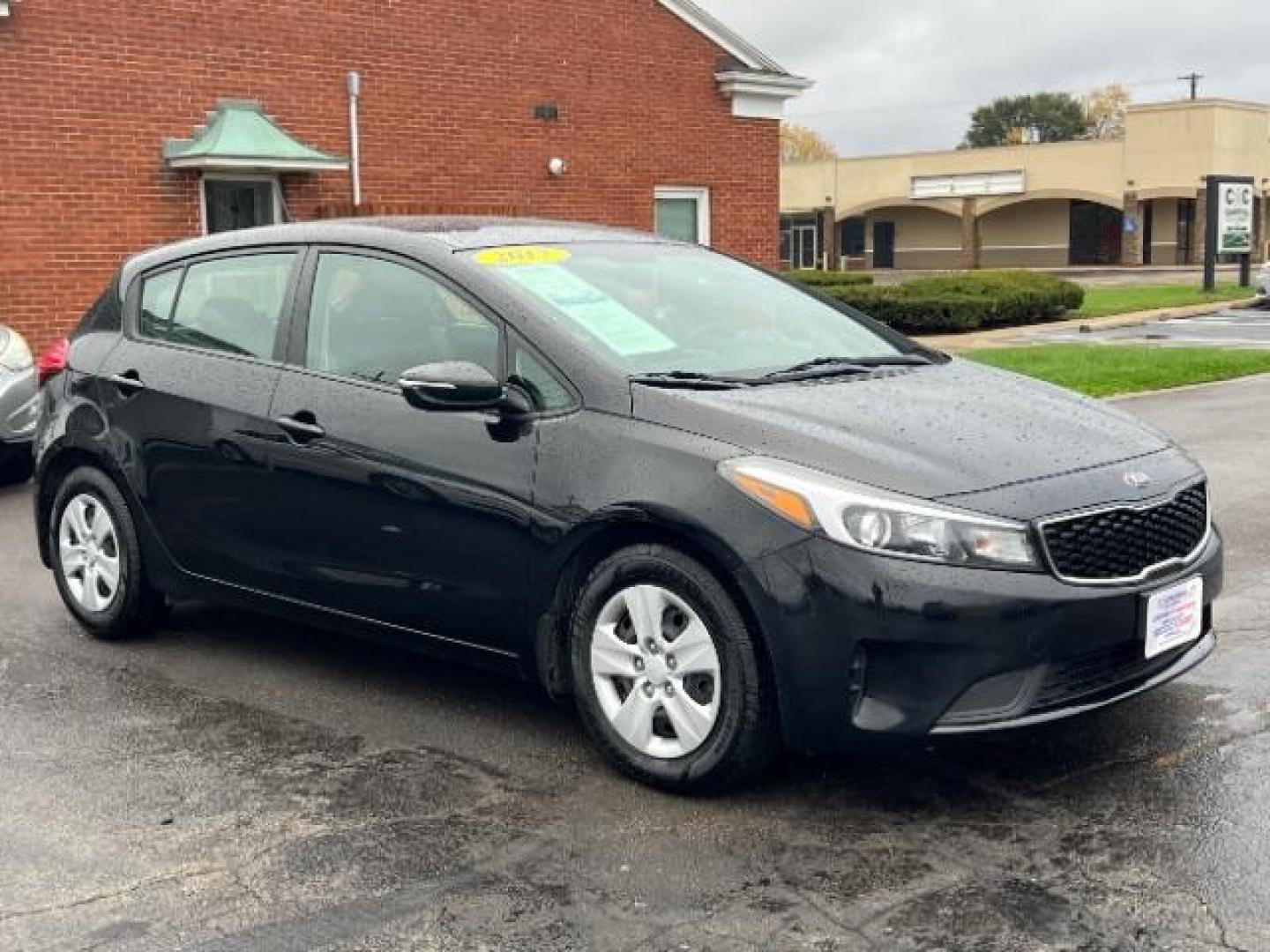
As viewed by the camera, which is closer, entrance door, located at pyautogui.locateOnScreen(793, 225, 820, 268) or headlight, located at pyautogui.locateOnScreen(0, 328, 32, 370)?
headlight, located at pyautogui.locateOnScreen(0, 328, 32, 370)

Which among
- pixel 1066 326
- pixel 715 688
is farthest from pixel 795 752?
pixel 1066 326

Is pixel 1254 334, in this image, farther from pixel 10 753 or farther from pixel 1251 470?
pixel 10 753

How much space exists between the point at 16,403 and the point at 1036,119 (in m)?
103

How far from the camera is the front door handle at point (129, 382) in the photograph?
5891mm

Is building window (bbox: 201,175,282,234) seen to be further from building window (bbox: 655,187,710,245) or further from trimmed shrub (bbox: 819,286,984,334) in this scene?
trimmed shrub (bbox: 819,286,984,334)

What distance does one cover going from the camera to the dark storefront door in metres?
60.9

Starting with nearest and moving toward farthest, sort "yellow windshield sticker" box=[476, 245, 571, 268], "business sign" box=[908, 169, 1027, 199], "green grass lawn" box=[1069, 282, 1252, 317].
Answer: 1. "yellow windshield sticker" box=[476, 245, 571, 268]
2. "green grass lawn" box=[1069, 282, 1252, 317]
3. "business sign" box=[908, 169, 1027, 199]

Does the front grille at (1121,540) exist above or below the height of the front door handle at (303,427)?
below

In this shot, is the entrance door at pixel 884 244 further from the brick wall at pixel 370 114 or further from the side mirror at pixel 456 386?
the side mirror at pixel 456 386

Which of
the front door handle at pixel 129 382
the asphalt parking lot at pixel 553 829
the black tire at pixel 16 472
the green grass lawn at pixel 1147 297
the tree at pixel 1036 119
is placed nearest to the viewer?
the asphalt parking lot at pixel 553 829

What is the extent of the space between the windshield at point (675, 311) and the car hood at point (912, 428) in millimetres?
283

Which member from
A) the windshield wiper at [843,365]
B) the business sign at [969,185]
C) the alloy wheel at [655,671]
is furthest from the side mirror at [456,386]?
the business sign at [969,185]

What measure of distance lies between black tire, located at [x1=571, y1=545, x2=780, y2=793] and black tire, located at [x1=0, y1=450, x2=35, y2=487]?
7006mm

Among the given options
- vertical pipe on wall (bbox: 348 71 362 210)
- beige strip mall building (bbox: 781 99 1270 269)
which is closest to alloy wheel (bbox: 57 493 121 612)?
vertical pipe on wall (bbox: 348 71 362 210)
